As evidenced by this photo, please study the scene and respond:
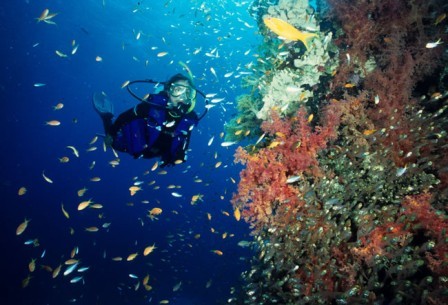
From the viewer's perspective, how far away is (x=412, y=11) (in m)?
4.38

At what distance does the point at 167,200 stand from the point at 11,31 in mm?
38447

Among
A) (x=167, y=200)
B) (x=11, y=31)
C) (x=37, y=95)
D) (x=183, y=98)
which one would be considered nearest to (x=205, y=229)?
(x=167, y=200)

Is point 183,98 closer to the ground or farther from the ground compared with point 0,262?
farther from the ground

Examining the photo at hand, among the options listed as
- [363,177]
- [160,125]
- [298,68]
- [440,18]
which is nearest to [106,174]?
[160,125]

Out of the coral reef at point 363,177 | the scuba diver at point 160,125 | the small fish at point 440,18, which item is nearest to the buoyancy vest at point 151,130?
the scuba diver at point 160,125

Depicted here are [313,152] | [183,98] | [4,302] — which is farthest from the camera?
[4,302]

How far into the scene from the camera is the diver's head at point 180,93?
6.44 metres

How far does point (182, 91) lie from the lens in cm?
654

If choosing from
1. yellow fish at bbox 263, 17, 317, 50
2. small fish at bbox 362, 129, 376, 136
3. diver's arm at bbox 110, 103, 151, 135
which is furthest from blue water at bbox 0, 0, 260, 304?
yellow fish at bbox 263, 17, 317, 50

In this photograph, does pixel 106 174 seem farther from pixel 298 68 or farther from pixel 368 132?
pixel 368 132

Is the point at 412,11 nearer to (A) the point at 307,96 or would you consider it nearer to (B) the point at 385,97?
(B) the point at 385,97

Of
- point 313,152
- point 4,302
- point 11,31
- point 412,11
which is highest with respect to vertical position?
point 412,11

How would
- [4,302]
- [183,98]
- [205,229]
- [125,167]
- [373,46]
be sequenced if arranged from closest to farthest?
[373,46], [183,98], [4,302], [205,229], [125,167]

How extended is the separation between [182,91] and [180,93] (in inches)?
2.7
